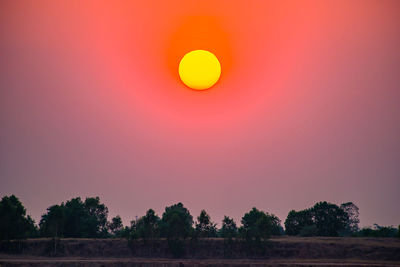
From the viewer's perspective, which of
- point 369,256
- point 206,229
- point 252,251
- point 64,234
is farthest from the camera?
point 64,234

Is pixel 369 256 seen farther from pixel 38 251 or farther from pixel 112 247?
pixel 38 251

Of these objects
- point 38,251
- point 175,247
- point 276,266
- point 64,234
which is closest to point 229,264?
point 276,266

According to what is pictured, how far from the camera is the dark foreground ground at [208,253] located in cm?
9500

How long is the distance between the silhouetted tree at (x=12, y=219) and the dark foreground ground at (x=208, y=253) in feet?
6.93

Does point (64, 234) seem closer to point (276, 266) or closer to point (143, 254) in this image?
point (143, 254)

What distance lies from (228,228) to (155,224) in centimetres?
1502

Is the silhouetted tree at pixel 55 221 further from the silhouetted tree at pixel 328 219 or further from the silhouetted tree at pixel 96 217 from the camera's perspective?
the silhouetted tree at pixel 328 219

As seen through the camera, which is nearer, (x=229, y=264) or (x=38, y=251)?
(x=229, y=264)

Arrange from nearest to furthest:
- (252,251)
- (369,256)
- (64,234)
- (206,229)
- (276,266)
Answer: (276,266), (369,256), (252,251), (206,229), (64,234)

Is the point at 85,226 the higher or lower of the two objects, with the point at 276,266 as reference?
higher

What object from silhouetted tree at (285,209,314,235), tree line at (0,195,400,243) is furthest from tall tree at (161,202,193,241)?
silhouetted tree at (285,209,314,235)

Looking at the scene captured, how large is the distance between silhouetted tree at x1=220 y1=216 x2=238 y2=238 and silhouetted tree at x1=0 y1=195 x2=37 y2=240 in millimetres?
40860

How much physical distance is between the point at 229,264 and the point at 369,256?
2515 cm

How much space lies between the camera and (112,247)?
108 metres
